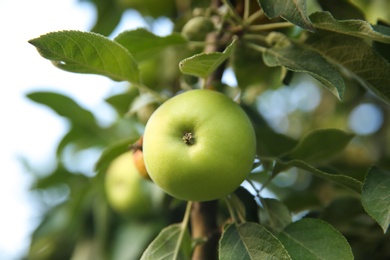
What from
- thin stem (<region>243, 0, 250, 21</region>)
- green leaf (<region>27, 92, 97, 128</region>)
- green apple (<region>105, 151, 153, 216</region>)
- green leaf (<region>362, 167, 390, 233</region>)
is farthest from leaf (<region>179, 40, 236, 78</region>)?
green leaf (<region>27, 92, 97, 128</region>)

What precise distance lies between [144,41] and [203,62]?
0.88 feet

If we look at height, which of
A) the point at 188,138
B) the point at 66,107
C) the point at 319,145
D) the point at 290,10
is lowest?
the point at 66,107

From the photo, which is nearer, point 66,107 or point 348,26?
point 348,26

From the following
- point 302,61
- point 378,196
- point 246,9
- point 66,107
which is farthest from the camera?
point 66,107

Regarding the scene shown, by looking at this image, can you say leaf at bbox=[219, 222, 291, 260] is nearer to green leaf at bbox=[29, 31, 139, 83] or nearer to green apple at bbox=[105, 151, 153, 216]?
green leaf at bbox=[29, 31, 139, 83]

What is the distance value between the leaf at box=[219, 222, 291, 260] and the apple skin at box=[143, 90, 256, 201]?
3.3 inches

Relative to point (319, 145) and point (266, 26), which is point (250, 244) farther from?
point (266, 26)

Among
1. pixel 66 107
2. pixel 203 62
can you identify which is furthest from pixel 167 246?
pixel 66 107

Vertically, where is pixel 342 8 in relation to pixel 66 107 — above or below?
above

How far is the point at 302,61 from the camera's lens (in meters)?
0.94

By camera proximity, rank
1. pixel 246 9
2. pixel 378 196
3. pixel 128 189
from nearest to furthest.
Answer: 1. pixel 378 196
2. pixel 246 9
3. pixel 128 189

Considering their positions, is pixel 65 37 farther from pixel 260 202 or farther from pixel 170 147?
pixel 260 202

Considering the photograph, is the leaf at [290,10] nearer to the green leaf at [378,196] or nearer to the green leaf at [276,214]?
the green leaf at [378,196]

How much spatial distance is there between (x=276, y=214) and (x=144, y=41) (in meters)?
0.46
